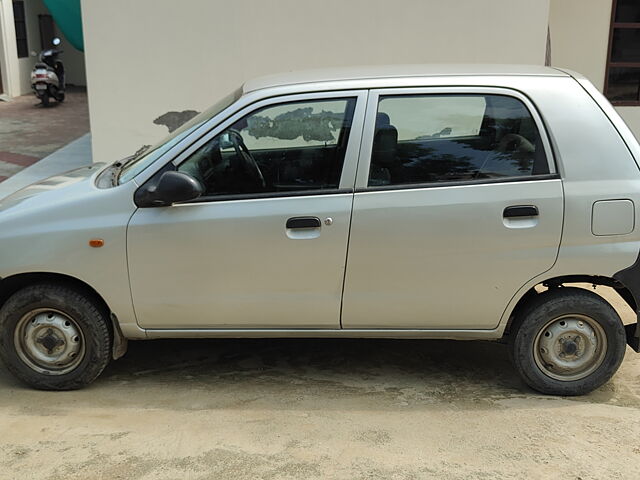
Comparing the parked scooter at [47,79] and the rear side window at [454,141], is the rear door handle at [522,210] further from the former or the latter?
the parked scooter at [47,79]

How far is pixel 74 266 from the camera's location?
3.91 meters

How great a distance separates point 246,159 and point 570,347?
2.18 m

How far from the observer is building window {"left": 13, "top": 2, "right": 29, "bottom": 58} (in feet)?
64.4

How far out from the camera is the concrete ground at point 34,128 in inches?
443

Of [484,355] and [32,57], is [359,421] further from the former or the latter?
[32,57]

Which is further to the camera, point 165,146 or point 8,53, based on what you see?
point 8,53

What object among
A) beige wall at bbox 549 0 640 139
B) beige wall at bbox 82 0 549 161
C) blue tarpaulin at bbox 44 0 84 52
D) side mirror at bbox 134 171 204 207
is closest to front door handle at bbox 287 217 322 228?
side mirror at bbox 134 171 204 207

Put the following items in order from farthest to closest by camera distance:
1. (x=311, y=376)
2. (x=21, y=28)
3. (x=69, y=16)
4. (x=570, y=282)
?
(x=21, y=28) → (x=69, y=16) → (x=311, y=376) → (x=570, y=282)

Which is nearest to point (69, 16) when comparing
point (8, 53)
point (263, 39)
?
point (263, 39)

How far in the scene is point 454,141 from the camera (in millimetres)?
3992

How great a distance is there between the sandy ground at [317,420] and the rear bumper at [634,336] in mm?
322

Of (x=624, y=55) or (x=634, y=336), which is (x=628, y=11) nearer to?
(x=624, y=55)

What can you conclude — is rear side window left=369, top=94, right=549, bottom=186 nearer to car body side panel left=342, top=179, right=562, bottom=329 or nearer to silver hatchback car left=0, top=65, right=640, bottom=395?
silver hatchback car left=0, top=65, right=640, bottom=395

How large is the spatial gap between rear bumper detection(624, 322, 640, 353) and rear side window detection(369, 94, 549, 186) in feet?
3.68
